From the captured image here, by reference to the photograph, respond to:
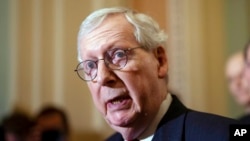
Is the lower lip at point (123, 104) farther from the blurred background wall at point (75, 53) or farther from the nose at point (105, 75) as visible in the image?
the blurred background wall at point (75, 53)

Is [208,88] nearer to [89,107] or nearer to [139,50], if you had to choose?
[89,107]

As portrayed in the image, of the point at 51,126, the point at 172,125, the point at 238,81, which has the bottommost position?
the point at 51,126

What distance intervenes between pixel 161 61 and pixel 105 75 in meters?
0.15

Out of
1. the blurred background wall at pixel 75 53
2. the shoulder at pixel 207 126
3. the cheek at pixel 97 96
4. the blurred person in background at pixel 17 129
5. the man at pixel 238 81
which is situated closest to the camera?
the shoulder at pixel 207 126

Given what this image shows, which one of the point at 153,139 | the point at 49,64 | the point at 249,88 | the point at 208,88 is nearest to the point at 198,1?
the point at 208,88

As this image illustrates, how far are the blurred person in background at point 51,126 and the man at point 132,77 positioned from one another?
0.81 metres

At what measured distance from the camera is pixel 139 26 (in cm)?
103

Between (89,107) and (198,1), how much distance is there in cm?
86

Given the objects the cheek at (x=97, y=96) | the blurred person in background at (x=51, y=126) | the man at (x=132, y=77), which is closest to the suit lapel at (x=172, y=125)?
the man at (x=132, y=77)

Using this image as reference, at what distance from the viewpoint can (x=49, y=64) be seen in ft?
8.86

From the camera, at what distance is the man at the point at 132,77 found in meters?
1.01

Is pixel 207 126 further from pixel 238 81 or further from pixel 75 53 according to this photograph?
pixel 75 53

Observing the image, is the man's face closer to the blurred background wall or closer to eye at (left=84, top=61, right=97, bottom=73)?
eye at (left=84, top=61, right=97, bottom=73)

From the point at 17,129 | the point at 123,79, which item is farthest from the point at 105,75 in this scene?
the point at 17,129
